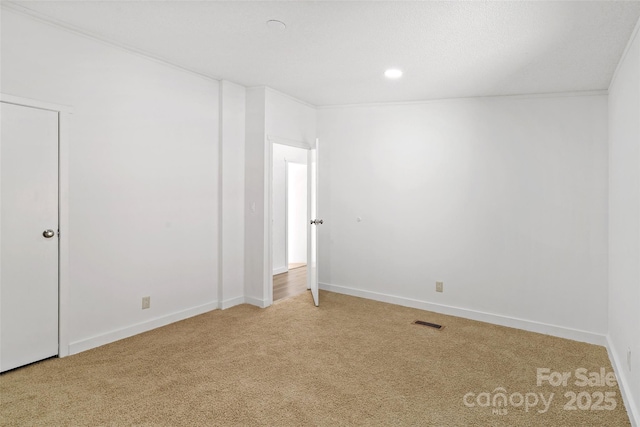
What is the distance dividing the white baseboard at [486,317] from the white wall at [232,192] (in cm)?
151

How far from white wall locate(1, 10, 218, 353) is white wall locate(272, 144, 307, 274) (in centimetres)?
232

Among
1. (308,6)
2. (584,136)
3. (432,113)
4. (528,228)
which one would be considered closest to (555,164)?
(584,136)

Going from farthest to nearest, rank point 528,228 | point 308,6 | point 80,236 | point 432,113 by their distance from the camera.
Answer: point 432,113
point 528,228
point 80,236
point 308,6

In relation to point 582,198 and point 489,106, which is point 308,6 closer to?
point 489,106

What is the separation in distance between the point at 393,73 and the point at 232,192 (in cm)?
222

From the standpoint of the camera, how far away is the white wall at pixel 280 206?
6.54 metres

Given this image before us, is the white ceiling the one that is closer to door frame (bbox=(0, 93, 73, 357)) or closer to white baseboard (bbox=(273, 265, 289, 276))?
door frame (bbox=(0, 93, 73, 357))

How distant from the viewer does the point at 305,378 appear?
2734 millimetres

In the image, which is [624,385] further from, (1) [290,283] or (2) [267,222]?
(1) [290,283]

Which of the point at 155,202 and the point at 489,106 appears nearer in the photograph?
the point at 155,202

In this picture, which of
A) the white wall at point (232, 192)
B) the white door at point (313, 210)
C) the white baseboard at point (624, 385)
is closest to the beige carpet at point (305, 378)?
the white baseboard at point (624, 385)

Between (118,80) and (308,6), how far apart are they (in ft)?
6.31

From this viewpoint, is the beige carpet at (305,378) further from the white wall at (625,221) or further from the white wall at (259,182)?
the white wall at (259,182)

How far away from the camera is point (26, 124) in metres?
2.74
